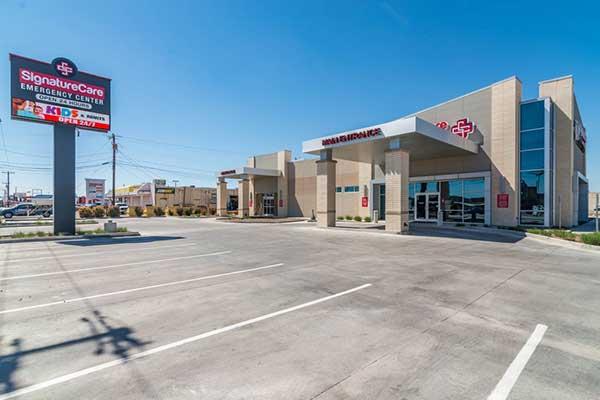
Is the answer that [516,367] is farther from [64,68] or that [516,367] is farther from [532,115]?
[532,115]

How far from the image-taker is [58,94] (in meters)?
16.6

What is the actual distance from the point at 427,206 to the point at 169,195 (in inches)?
2053

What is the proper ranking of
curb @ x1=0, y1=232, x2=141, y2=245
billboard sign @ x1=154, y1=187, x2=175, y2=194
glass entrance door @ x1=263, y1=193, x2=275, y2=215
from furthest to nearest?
billboard sign @ x1=154, y1=187, x2=175, y2=194, glass entrance door @ x1=263, y1=193, x2=275, y2=215, curb @ x1=0, y1=232, x2=141, y2=245

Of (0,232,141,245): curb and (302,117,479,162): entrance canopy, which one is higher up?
(302,117,479,162): entrance canopy

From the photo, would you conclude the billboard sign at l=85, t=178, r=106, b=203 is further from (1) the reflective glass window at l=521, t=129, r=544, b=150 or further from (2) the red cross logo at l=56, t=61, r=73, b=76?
(1) the reflective glass window at l=521, t=129, r=544, b=150

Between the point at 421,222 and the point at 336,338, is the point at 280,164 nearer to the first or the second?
the point at 421,222

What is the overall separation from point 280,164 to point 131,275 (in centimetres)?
3134

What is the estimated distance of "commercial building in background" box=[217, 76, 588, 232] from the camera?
1773 centimetres

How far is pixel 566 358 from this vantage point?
11.8 feet

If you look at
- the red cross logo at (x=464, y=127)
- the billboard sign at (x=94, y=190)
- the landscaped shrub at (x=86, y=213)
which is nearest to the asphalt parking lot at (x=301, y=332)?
the red cross logo at (x=464, y=127)

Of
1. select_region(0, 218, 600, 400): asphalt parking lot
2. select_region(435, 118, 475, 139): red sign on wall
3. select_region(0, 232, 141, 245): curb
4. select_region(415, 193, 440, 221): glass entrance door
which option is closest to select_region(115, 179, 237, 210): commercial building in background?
select_region(0, 232, 141, 245): curb

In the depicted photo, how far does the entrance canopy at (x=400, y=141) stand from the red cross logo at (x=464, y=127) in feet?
3.19

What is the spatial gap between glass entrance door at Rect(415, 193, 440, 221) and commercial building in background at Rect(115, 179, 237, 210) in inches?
1495

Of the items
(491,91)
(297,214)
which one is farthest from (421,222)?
(297,214)
